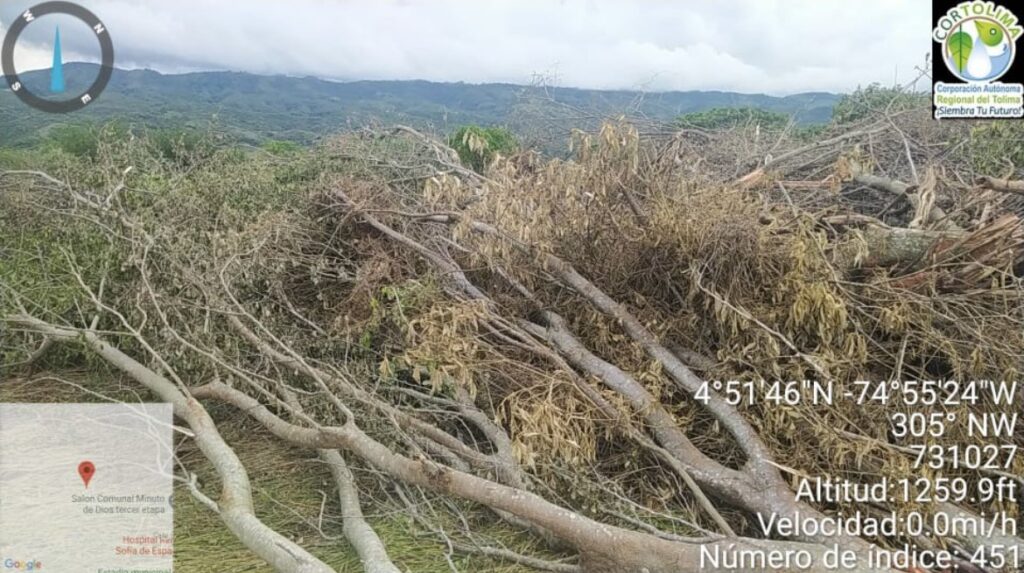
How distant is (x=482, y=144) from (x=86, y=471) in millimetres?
2283

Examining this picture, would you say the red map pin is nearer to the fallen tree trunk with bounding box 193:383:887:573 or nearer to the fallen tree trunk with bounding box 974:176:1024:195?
the fallen tree trunk with bounding box 193:383:887:573

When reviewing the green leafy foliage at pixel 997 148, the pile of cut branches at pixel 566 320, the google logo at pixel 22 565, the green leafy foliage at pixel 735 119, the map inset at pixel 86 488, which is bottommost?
the google logo at pixel 22 565

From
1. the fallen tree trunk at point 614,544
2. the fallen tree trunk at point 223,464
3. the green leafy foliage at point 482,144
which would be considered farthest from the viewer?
the green leafy foliage at point 482,144

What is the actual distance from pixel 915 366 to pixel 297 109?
4.52 metres

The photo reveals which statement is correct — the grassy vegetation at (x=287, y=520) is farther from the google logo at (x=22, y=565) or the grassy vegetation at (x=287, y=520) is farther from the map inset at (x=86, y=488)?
the google logo at (x=22, y=565)

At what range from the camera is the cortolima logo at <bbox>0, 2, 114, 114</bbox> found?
254cm

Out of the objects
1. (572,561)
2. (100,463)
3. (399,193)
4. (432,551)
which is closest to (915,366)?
(572,561)

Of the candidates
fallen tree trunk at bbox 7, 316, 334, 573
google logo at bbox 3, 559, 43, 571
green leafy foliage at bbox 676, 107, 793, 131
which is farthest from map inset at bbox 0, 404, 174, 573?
green leafy foliage at bbox 676, 107, 793, 131

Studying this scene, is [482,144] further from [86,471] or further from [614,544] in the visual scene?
[86,471]

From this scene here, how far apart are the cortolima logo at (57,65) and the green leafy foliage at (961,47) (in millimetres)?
3171

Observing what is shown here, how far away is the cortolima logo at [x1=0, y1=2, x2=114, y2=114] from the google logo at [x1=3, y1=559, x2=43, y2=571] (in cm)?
168

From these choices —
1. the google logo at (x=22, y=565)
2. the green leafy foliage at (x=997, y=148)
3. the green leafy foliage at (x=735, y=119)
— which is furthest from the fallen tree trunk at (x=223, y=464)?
the green leafy foliage at (x=997, y=148)

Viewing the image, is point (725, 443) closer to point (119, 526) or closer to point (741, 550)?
point (741, 550)

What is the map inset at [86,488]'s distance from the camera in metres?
2.39
